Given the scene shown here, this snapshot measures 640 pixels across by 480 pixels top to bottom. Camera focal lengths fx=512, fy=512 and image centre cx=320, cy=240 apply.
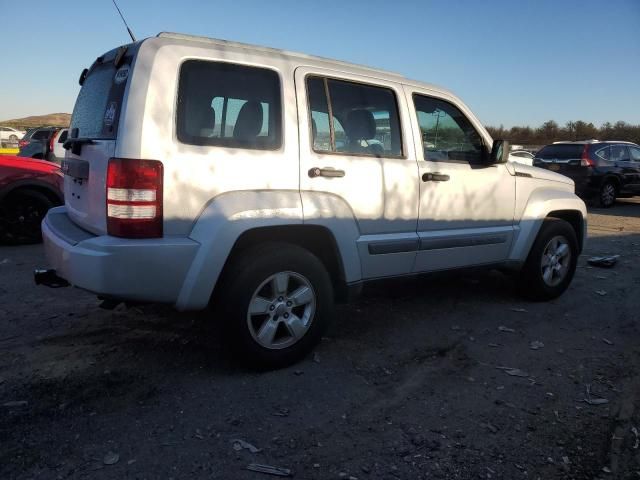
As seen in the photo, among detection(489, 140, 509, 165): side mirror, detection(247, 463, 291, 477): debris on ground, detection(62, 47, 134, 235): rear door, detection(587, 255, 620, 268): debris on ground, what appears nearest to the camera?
detection(247, 463, 291, 477): debris on ground

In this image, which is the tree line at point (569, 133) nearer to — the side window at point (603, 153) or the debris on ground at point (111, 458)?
the side window at point (603, 153)

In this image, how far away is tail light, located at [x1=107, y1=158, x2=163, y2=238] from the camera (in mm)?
2754

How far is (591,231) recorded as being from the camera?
32.0 ft

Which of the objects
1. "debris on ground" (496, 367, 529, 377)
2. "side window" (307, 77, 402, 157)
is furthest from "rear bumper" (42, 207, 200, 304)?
"debris on ground" (496, 367, 529, 377)

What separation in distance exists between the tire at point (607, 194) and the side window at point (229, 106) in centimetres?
1288

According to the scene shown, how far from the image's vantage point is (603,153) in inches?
542

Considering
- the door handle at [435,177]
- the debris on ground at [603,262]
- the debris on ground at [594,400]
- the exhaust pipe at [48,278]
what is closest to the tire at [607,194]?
the debris on ground at [603,262]

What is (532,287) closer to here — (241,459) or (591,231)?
(241,459)

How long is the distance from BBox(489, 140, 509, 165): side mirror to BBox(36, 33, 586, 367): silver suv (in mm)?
11

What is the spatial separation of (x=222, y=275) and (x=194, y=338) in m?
0.96

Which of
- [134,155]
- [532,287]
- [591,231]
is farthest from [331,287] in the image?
[591,231]

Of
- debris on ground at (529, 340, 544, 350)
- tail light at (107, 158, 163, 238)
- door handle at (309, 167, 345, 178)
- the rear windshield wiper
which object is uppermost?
the rear windshield wiper

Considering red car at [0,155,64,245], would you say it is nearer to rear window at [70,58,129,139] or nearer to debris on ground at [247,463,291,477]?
rear window at [70,58,129,139]

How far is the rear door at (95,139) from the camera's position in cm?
291
